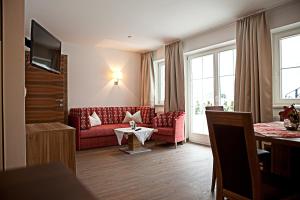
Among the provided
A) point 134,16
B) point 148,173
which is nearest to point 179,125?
point 148,173

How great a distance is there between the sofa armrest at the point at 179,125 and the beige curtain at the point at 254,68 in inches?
53.3

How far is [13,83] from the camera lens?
202 cm

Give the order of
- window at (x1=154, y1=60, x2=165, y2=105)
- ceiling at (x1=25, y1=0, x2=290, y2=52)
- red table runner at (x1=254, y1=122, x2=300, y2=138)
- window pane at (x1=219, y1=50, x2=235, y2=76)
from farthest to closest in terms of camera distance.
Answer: window at (x1=154, y1=60, x2=165, y2=105) → window pane at (x1=219, y1=50, x2=235, y2=76) → ceiling at (x1=25, y1=0, x2=290, y2=52) → red table runner at (x1=254, y1=122, x2=300, y2=138)

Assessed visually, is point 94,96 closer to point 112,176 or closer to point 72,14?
point 72,14

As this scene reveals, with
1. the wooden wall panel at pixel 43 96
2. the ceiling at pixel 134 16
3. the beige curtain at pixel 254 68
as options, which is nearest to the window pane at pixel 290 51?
the beige curtain at pixel 254 68

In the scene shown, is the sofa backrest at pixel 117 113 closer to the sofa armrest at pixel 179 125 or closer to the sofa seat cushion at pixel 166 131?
the sofa seat cushion at pixel 166 131

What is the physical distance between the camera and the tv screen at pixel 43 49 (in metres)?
2.39

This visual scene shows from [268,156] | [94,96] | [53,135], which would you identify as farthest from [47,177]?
[94,96]

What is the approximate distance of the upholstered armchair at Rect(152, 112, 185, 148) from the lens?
16.0ft

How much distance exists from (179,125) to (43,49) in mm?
3246

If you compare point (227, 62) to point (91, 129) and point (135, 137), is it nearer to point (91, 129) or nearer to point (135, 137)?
point (135, 137)

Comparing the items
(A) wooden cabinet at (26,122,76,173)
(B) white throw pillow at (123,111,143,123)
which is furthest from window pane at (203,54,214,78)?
(A) wooden cabinet at (26,122,76,173)

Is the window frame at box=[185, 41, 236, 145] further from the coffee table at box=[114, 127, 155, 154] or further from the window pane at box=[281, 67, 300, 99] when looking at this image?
the coffee table at box=[114, 127, 155, 154]

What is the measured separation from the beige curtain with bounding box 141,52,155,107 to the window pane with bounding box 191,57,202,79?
1359 millimetres
